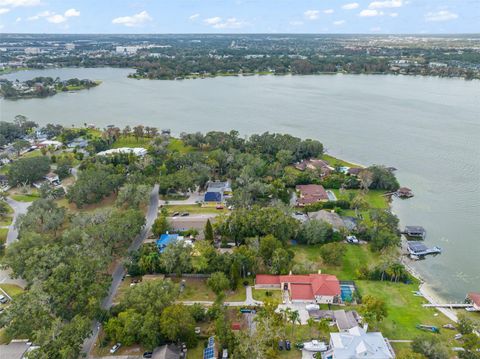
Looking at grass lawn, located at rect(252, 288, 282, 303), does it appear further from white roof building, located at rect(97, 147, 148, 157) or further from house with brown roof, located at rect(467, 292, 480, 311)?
white roof building, located at rect(97, 147, 148, 157)

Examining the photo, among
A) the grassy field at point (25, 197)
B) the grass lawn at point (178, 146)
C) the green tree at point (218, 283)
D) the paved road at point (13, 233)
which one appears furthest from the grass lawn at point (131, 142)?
the green tree at point (218, 283)

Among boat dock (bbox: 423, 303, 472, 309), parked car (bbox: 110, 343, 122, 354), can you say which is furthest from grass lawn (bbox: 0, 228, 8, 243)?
boat dock (bbox: 423, 303, 472, 309)

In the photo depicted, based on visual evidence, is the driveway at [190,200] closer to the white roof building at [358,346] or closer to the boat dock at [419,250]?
the boat dock at [419,250]

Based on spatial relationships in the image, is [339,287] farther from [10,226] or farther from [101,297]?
[10,226]

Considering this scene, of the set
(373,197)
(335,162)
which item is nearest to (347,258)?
(373,197)

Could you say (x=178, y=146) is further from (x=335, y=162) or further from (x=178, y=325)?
(x=178, y=325)

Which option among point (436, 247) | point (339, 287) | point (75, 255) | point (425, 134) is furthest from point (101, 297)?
point (425, 134)
